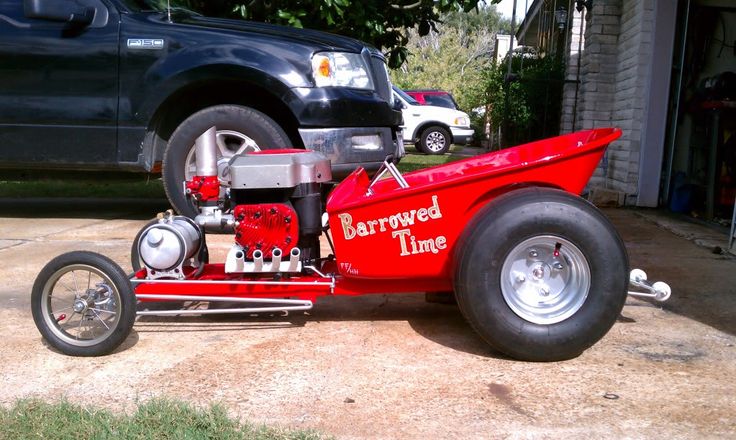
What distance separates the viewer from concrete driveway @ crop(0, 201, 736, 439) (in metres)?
2.70

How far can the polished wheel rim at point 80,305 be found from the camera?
3.35 metres

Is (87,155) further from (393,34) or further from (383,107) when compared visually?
(393,34)

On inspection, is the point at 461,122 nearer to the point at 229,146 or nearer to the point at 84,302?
the point at 229,146

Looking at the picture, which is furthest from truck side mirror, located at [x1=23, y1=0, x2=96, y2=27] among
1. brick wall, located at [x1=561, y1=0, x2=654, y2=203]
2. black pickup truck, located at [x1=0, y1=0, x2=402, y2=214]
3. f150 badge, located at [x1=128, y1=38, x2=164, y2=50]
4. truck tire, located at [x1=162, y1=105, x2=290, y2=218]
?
brick wall, located at [x1=561, y1=0, x2=654, y2=203]

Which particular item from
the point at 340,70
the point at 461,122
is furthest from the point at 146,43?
the point at 461,122

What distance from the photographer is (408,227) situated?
336 cm

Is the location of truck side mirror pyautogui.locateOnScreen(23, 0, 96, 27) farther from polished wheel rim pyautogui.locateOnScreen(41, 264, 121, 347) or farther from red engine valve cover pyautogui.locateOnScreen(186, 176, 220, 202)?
polished wheel rim pyautogui.locateOnScreen(41, 264, 121, 347)

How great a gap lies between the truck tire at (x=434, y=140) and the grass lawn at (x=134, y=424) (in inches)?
658

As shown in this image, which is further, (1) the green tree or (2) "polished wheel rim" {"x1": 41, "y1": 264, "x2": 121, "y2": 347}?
(1) the green tree

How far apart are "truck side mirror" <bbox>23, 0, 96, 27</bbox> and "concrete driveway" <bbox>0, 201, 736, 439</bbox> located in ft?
7.61

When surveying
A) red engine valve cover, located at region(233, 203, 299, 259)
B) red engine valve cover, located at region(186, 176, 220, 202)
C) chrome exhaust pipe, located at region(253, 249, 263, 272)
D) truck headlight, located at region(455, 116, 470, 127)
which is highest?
truck headlight, located at region(455, 116, 470, 127)

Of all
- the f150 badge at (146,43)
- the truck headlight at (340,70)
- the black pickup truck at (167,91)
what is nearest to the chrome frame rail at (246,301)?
the black pickup truck at (167,91)

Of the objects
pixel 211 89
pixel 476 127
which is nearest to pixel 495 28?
pixel 476 127

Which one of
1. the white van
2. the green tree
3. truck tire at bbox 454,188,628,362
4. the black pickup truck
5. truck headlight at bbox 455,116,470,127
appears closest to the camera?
truck tire at bbox 454,188,628,362
